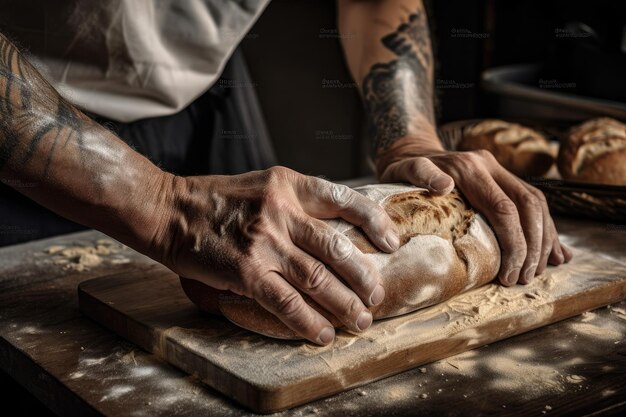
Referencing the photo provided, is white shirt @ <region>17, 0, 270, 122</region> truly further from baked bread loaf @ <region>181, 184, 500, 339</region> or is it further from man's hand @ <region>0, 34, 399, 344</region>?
baked bread loaf @ <region>181, 184, 500, 339</region>

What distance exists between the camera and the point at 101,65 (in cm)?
169

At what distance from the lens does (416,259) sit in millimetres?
1238

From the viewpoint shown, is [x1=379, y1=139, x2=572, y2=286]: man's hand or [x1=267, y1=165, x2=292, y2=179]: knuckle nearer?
[x1=267, y1=165, x2=292, y2=179]: knuckle

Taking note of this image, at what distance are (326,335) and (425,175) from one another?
402 mm

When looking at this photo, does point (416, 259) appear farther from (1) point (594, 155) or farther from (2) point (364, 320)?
(1) point (594, 155)

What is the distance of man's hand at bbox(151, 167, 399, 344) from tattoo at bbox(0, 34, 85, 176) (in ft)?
0.58

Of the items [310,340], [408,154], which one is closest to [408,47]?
[408,154]

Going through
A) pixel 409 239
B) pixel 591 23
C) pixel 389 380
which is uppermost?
pixel 591 23

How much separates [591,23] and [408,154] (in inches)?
78.6

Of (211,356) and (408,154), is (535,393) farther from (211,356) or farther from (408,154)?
(408,154)

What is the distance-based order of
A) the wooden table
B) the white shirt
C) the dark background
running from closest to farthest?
the wooden table, the white shirt, the dark background

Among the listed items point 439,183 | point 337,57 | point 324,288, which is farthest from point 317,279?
point 337,57

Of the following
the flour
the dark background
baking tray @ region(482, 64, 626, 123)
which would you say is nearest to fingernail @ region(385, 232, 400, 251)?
the flour

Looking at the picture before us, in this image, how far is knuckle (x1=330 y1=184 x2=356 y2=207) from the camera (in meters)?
1.18
